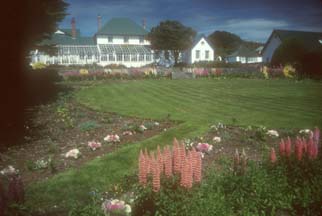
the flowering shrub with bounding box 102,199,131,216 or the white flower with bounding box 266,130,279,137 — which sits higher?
the white flower with bounding box 266,130,279,137

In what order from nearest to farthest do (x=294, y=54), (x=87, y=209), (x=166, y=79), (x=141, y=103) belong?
(x=87, y=209)
(x=294, y=54)
(x=141, y=103)
(x=166, y=79)

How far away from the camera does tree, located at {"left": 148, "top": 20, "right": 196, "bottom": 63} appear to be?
277 inches

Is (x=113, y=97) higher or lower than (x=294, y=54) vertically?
lower

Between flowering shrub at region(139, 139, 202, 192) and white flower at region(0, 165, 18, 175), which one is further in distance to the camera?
white flower at region(0, 165, 18, 175)

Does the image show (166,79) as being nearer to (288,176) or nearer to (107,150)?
(107,150)

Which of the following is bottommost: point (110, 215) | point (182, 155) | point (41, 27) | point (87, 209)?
point (110, 215)

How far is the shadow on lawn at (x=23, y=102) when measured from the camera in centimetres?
697

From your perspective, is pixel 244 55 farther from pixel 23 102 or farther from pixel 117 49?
pixel 23 102

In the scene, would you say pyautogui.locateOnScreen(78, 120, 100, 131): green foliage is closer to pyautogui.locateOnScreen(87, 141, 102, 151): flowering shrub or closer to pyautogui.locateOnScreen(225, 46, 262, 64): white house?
pyautogui.locateOnScreen(87, 141, 102, 151): flowering shrub

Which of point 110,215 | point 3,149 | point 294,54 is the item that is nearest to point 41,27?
point 3,149

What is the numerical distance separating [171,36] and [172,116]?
3.43 metres

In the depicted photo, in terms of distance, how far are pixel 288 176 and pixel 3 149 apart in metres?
5.40

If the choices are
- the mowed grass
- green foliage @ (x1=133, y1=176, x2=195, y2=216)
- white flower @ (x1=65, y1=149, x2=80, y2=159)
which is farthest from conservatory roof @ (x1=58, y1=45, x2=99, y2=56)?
green foliage @ (x1=133, y1=176, x2=195, y2=216)

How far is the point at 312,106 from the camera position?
10328 millimetres
